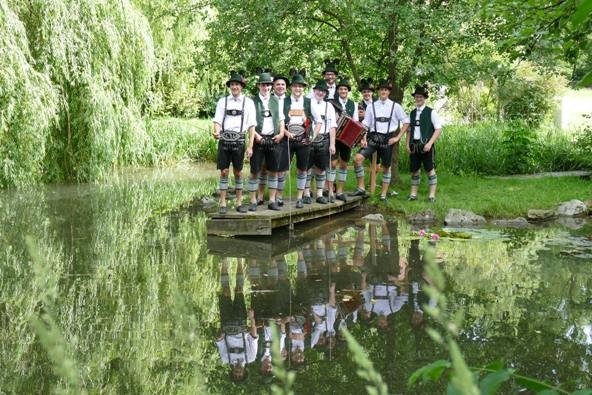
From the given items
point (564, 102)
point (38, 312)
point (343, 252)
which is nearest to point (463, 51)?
point (343, 252)

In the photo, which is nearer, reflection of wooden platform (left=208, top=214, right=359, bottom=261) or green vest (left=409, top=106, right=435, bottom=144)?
reflection of wooden platform (left=208, top=214, right=359, bottom=261)

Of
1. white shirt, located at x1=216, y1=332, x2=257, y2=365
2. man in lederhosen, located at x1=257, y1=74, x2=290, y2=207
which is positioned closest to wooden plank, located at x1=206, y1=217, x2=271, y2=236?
man in lederhosen, located at x1=257, y1=74, x2=290, y2=207

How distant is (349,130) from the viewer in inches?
469

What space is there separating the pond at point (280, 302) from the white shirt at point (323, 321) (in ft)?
0.06

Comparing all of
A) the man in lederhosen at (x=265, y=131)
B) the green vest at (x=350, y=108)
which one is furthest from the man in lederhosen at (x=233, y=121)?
the green vest at (x=350, y=108)

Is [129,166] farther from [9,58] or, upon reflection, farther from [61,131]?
[9,58]

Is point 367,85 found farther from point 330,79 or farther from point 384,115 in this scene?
point 330,79

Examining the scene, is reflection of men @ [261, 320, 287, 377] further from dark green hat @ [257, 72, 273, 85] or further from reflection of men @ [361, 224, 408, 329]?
dark green hat @ [257, 72, 273, 85]

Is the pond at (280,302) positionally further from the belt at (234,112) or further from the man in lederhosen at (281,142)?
the belt at (234,112)

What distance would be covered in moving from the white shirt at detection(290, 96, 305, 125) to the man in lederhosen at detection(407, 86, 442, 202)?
2.29 m

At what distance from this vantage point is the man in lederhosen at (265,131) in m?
10.3

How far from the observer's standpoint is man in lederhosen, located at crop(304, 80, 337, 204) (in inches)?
437

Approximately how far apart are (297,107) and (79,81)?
6.12m

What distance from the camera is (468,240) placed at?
9680 millimetres
